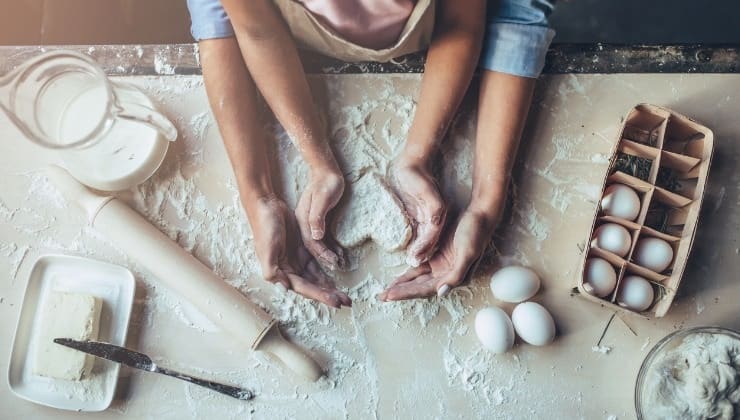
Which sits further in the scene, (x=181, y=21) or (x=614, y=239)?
(x=181, y=21)

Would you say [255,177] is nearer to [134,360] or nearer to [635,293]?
[134,360]

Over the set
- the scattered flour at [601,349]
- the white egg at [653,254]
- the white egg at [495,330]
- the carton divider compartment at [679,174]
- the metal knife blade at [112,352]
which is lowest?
the metal knife blade at [112,352]

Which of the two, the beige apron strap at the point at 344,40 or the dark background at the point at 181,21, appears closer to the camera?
the beige apron strap at the point at 344,40

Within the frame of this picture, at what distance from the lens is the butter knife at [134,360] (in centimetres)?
69

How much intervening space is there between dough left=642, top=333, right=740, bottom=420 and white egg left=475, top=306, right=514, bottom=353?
0.16 m

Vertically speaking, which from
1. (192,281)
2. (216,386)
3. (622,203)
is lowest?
(216,386)

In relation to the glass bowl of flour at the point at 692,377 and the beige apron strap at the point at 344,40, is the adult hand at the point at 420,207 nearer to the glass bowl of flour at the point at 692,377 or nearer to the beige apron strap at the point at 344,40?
the beige apron strap at the point at 344,40

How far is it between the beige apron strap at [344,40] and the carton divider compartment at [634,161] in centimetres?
26

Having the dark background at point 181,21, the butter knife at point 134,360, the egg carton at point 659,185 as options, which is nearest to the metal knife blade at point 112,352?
the butter knife at point 134,360

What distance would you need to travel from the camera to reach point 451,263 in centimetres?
70

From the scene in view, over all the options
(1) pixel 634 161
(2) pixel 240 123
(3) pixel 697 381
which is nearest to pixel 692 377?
(3) pixel 697 381

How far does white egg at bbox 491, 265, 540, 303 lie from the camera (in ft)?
2.30

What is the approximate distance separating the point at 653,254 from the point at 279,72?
468 mm

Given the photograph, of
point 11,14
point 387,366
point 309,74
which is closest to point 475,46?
point 309,74
